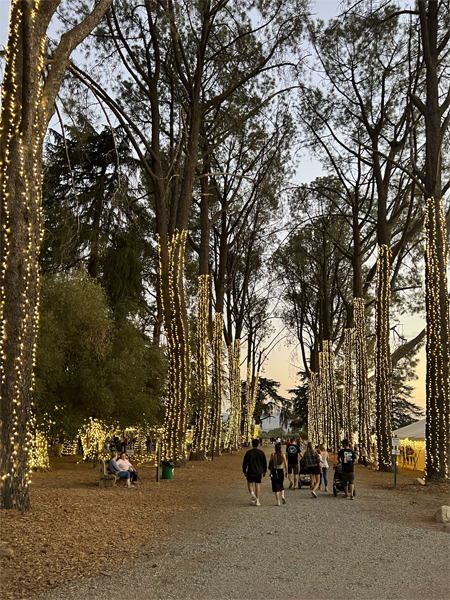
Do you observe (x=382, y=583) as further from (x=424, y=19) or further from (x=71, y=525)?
(x=424, y=19)

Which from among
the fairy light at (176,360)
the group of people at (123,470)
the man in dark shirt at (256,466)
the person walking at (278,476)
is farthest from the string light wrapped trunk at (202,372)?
the man in dark shirt at (256,466)

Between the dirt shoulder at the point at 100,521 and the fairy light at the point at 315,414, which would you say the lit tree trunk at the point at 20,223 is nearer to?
the dirt shoulder at the point at 100,521

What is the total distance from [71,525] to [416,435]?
20.5 m

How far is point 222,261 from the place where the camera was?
31.1 m

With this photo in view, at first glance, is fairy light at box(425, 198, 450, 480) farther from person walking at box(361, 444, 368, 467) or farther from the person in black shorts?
person walking at box(361, 444, 368, 467)

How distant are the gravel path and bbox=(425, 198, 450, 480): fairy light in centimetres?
587

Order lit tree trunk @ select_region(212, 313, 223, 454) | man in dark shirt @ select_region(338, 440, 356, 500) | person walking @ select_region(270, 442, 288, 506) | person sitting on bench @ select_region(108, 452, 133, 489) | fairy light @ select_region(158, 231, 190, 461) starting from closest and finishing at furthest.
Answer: person walking @ select_region(270, 442, 288, 506)
man in dark shirt @ select_region(338, 440, 356, 500)
person sitting on bench @ select_region(108, 452, 133, 489)
fairy light @ select_region(158, 231, 190, 461)
lit tree trunk @ select_region(212, 313, 223, 454)

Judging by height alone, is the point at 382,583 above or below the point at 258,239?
below

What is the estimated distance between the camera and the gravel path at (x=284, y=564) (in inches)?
218

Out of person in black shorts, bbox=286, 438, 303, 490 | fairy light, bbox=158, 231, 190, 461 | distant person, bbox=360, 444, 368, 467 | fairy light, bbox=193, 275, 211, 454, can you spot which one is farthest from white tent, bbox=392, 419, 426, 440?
fairy light, bbox=158, 231, 190, 461

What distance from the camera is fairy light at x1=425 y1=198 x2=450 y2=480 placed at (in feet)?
50.4

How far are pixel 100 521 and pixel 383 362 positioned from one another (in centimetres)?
1421

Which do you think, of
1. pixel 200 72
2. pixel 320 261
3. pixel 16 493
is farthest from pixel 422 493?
pixel 320 261

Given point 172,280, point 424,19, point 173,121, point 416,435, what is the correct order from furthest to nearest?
point 416,435, point 173,121, point 172,280, point 424,19
